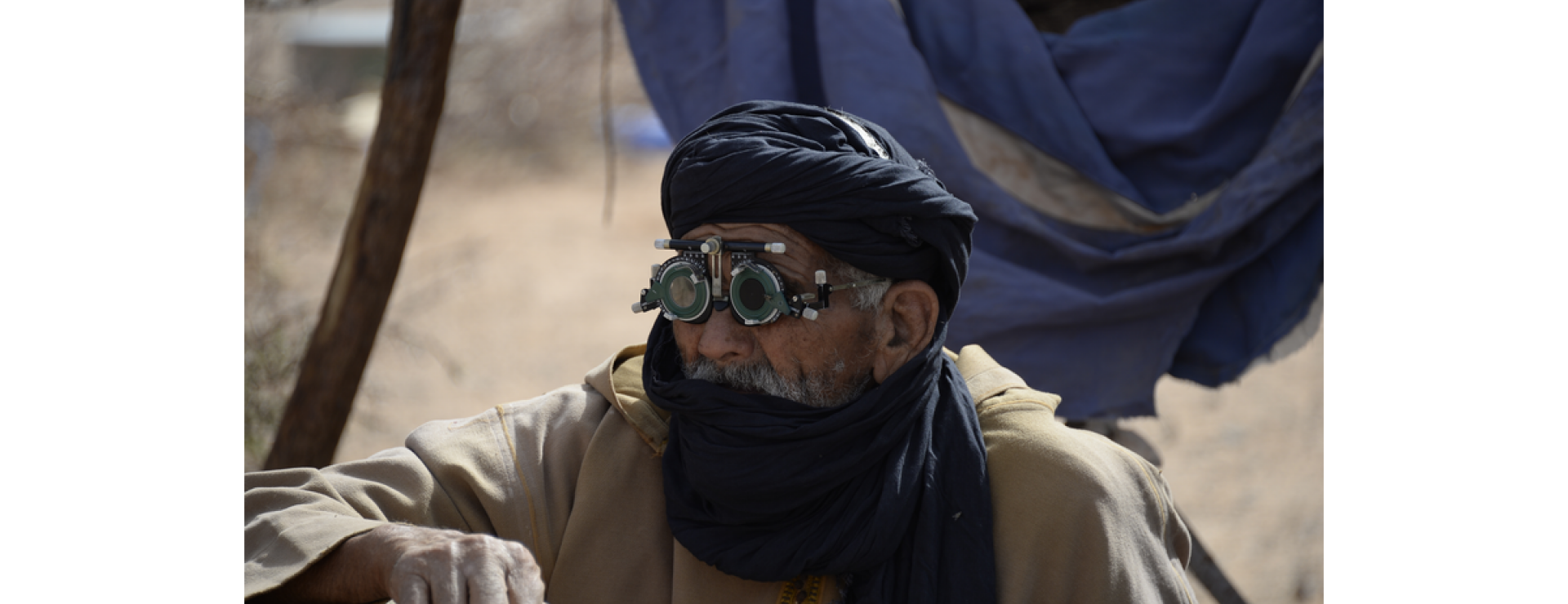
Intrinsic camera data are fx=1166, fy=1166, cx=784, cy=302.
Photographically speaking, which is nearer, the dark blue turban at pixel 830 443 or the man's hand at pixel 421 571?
the man's hand at pixel 421 571

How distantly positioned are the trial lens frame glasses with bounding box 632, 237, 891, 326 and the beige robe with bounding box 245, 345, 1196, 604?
1.04 feet

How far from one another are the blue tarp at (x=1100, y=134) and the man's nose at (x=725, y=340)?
142 centimetres

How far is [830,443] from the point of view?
2.14 metres

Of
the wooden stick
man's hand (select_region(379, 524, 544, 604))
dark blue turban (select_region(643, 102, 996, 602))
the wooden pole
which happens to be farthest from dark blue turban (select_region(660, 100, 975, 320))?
the wooden stick

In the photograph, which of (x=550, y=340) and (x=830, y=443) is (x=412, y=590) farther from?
(x=550, y=340)

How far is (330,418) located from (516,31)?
16.6 metres

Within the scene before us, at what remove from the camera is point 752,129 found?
220 cm

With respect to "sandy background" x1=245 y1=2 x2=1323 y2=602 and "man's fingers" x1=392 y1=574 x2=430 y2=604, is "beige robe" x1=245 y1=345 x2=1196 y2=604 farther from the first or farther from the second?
"sandy background" x1=245 y1=2 x2=1323 y2=602

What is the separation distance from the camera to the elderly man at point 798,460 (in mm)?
2104

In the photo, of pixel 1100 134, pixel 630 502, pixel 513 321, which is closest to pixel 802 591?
pixel 630 502

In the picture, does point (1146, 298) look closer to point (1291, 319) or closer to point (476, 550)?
point (1291, 319)

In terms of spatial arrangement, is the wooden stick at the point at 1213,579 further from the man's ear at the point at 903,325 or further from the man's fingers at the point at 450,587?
the man's fingers at the point at 450,587

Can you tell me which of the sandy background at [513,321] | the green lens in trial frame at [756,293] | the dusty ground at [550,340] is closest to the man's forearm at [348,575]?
the green lens in trial frame at [756,293]
